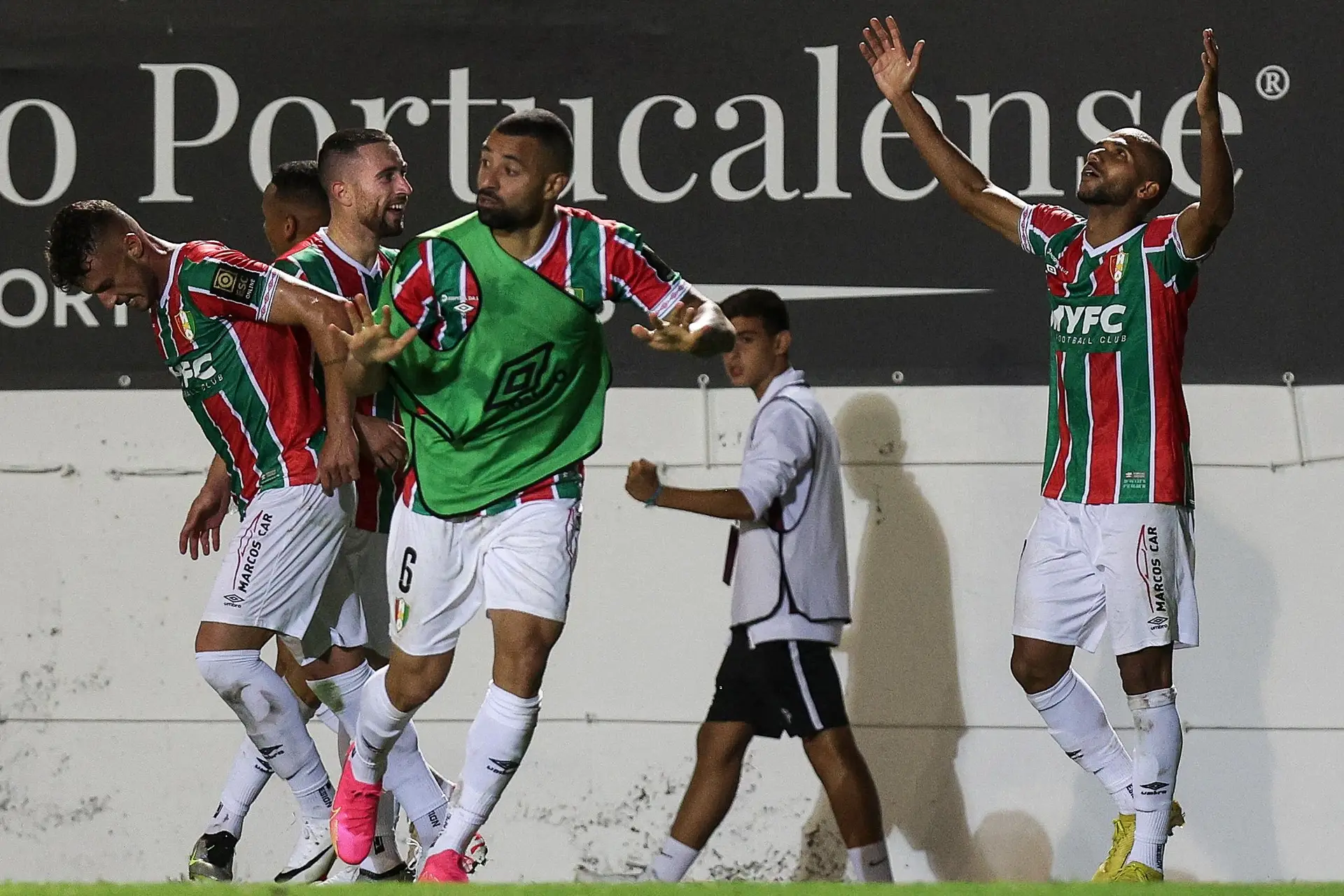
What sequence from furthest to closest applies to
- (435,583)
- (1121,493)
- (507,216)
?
1. (1121,493)
2. (435,583)
3. (507,216)

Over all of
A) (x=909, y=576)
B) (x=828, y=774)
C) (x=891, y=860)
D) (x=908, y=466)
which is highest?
(x=908, y=466)

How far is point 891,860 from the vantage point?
19.6 feet

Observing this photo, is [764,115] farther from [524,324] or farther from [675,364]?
[524,324]

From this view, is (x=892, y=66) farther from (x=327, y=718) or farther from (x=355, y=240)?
(x=327, y=718)

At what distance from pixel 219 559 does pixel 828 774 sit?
248 cm

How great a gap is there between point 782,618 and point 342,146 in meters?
1.91

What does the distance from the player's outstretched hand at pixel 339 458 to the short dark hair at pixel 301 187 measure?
49.2 inches

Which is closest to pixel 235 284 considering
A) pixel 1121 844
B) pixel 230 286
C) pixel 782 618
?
pixel 230 286

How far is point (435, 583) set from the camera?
423cm

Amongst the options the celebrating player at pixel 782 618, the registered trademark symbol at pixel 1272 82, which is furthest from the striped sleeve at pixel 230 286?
the registered trademark symbol at pixel 1272 82

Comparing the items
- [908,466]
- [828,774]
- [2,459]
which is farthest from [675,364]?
[2,459]

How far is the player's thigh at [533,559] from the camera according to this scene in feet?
13.4

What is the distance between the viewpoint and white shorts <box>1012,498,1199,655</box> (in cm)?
452

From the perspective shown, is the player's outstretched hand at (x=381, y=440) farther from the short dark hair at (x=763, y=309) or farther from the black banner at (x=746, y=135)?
the black banner at (x=746, y=135)
